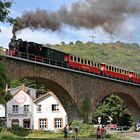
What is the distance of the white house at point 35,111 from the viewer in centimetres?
7688

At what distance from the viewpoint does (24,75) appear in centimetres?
4525

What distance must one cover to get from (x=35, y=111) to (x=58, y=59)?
3059cm

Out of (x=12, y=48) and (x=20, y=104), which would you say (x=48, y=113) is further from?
(x=12, y=48)

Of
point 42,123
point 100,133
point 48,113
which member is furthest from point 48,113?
point 100,133

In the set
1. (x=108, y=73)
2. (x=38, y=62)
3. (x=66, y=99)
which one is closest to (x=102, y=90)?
(x=108, y=73)

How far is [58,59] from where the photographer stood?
166 feet

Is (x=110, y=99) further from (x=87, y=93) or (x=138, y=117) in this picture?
(x=87, y=93)

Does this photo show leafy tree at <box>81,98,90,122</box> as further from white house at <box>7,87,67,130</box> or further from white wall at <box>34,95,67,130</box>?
white wall at <box>34,95,67,130</box>

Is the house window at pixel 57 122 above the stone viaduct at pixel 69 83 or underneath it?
underneath

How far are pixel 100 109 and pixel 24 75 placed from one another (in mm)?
37321

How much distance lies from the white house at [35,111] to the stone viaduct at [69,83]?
14944 millimetres

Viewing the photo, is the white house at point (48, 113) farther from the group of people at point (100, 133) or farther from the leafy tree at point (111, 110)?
the group of people at point (100, 133)

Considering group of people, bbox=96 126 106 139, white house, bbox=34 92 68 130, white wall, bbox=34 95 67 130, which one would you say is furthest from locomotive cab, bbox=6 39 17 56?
white wall, bbox=34 95 67 130

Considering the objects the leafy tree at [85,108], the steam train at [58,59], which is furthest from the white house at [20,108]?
the leafy tree at [85,108]
